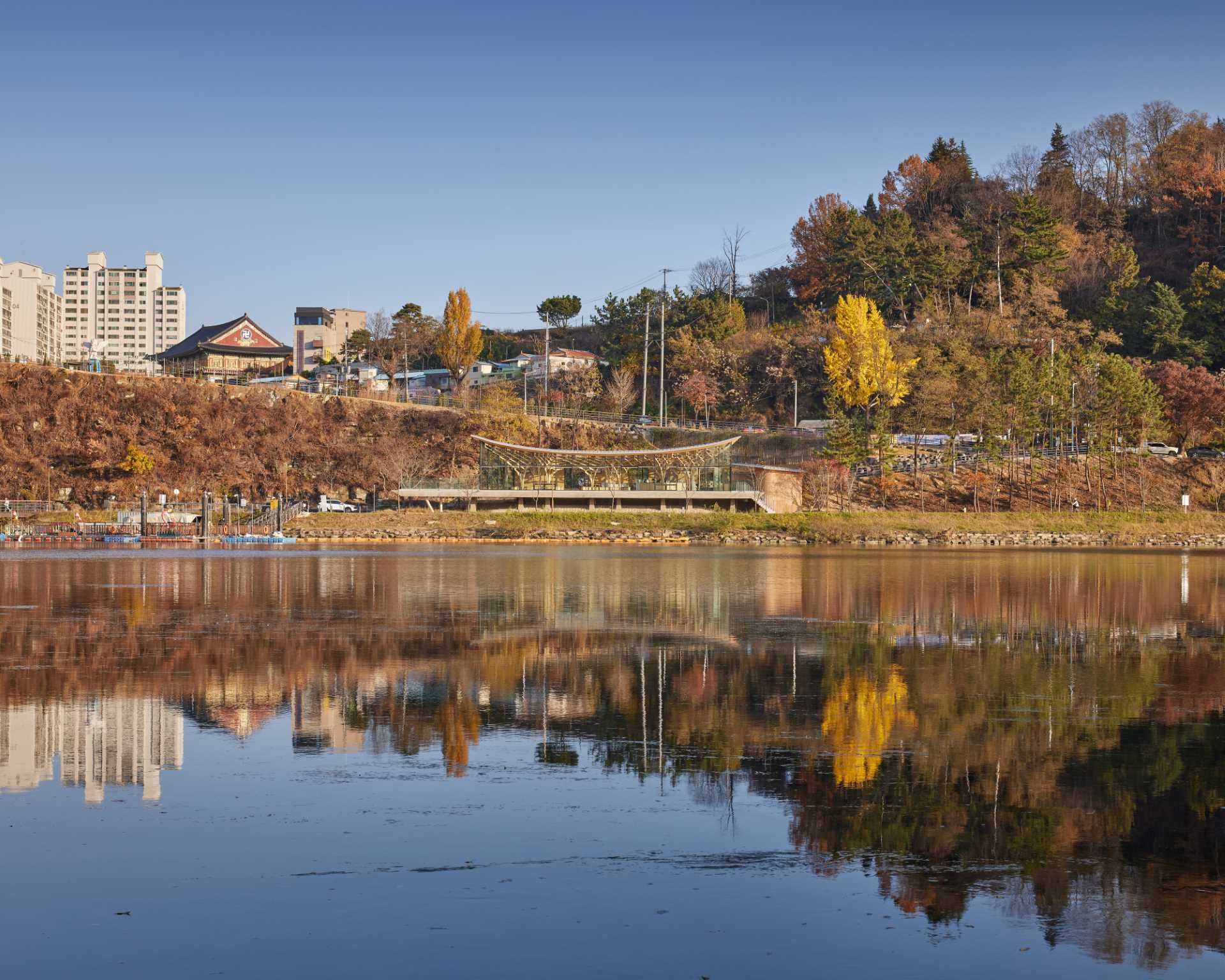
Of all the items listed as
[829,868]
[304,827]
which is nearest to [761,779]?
[829,868]

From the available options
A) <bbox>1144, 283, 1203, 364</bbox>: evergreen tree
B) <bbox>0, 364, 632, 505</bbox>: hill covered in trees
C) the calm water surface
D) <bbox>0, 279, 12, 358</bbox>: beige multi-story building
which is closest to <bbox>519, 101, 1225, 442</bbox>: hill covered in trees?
<bbox>1144, 283, 1203, 364</bbox>: evergreen tree

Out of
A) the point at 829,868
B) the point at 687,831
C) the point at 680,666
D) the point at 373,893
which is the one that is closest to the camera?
the point at 373,893

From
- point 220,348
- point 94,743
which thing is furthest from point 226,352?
point 94,743

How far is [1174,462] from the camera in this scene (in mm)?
81562

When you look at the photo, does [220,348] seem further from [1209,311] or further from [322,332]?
[1209,311]

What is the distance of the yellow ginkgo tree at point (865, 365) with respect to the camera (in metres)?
83.1

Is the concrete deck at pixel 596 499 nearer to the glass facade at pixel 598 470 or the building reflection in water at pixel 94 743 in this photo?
the glass facade at pixel 598 470

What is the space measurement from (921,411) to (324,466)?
45.3m

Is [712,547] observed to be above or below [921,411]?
below

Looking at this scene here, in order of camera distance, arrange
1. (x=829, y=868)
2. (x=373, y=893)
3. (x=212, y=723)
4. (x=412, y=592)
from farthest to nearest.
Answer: (x=412, y=592) < (x=212, y=723) < (x=829, y=868) < (x=373, y=893)

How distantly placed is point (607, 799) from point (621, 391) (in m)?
99.5

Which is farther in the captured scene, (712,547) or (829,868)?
(712,547)

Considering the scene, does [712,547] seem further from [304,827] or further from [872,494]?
[304,827]

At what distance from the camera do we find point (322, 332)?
542ft
